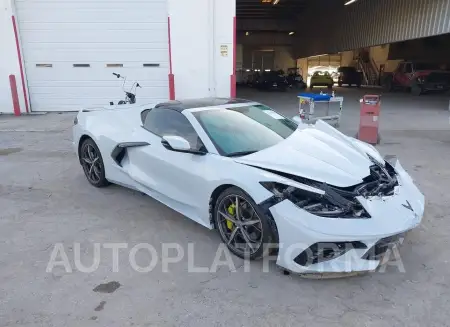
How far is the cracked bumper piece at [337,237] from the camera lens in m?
2.45

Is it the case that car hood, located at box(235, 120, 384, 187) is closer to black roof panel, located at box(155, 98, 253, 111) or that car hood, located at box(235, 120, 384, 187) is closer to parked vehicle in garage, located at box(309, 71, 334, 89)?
black roof panel, located at box(155, 98, 253, 111)

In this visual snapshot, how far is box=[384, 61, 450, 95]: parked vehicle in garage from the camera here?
18.6m

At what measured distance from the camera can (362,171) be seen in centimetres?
293

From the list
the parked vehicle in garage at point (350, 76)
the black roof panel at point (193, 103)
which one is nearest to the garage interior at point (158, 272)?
the black roof panel at point (193, 103)

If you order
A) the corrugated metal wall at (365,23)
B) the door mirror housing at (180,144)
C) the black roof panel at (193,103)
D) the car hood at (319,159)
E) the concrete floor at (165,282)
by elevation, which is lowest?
the concrete floor at (165,282)

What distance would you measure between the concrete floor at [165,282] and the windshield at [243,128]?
903 millimetres

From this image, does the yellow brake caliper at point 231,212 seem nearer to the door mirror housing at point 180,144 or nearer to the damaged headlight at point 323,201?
the damaged headlight at point 323,201

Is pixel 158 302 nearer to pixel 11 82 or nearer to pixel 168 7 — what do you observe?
pixel 168 7

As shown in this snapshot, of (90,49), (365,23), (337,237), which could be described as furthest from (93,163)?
(365,23)

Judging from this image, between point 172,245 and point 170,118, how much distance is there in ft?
4.41

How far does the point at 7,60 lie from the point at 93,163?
9.21 metres

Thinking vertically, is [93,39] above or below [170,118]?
above

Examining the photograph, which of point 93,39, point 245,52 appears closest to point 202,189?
point 93,39

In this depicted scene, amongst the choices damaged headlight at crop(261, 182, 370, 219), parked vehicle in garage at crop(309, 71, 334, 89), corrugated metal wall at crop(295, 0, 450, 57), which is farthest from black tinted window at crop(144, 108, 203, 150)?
parked vehicle in garage at crop(309, 71, 334, 89)
